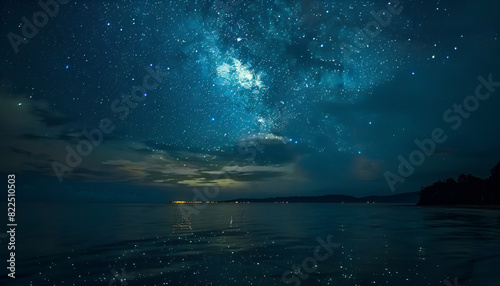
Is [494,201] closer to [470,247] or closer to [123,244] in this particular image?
[470,247]

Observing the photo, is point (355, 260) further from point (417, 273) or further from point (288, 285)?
point (288, 285)

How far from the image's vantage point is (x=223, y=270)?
41.1ft

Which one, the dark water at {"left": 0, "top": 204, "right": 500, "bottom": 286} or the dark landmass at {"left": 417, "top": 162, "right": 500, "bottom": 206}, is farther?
the dark landmass at {"left": 417, "top": 162, "right": 500, "bottom": 206}

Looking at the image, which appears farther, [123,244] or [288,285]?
[123,244]

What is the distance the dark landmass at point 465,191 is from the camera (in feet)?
299

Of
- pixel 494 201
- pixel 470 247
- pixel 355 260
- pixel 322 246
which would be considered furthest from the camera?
pixel 494 201

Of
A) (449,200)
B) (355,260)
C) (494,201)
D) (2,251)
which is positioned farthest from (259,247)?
(449,200)

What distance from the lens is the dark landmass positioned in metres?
91.2

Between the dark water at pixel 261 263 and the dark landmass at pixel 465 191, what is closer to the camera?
the dark water at pixel 261 263

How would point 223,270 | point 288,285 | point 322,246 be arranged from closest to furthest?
point 288,285 → point 223,270 → point 322,246

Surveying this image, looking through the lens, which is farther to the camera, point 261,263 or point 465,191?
point 465,191

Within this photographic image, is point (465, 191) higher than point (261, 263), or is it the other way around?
point (261, 263)

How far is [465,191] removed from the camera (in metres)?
109

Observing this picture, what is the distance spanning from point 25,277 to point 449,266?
1645 centimetres
